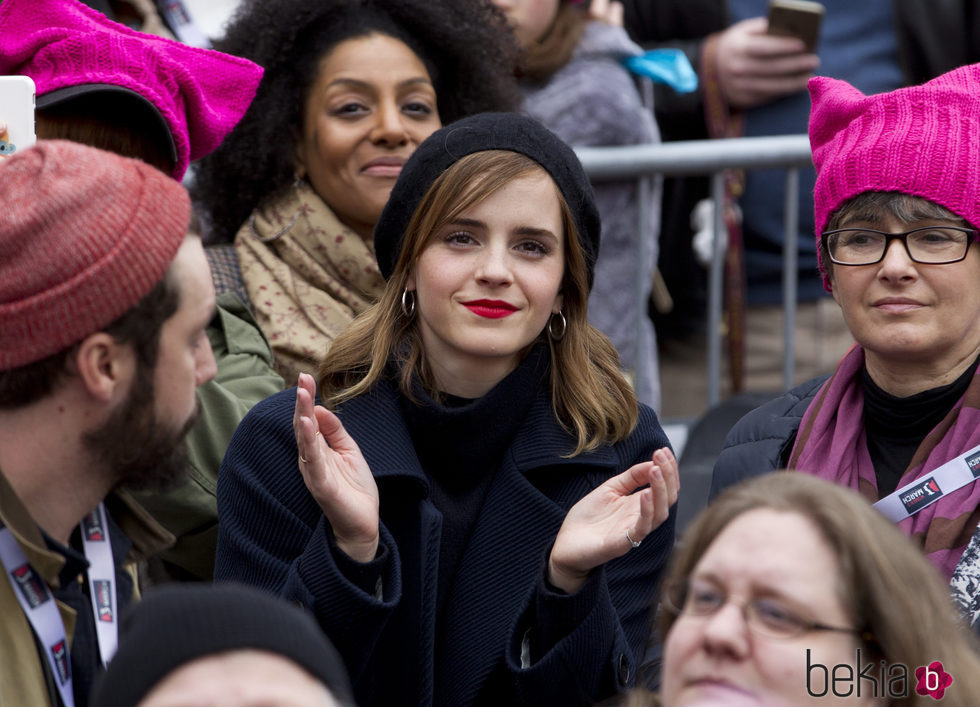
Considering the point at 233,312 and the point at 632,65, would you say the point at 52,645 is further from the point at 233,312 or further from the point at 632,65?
the point at 632,65

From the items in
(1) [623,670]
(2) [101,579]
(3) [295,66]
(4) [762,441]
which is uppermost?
(3) [295,66]

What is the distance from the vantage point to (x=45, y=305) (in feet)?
7.98

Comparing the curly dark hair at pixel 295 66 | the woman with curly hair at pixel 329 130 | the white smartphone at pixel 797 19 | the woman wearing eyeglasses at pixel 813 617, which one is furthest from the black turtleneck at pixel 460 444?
the white smartphone at pixel 797 19

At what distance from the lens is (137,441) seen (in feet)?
8.48

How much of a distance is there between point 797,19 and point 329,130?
208 cm

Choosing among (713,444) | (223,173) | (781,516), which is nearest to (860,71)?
(713,444)

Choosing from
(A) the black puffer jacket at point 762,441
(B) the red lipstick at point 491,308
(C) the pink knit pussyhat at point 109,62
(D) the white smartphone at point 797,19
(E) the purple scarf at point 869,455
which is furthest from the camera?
(D) the white smartphone at point 797,19

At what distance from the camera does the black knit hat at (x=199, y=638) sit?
1877 millimetres

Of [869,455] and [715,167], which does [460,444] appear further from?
[715,167]

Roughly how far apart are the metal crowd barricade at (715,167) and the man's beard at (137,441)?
2805 millimetres

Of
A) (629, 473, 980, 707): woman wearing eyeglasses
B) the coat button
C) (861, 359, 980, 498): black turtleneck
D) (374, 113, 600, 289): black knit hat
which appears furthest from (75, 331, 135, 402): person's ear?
(861, 359, 980, 498): black turtleneck

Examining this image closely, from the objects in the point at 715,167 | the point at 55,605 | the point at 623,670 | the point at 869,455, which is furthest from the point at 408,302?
the point at 715,167

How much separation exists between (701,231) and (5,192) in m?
3.59

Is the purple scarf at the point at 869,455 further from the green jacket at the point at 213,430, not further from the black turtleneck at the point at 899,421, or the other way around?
the green jacket at the point at 213,430
